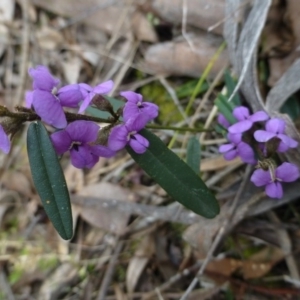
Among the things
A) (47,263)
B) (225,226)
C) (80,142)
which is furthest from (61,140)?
(47,263)

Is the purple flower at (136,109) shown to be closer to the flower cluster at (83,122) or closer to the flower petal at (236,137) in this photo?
the flower cluster at (83,122)

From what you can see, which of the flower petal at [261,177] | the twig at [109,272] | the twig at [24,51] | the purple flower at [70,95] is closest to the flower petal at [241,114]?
the flower petal at [261,177]

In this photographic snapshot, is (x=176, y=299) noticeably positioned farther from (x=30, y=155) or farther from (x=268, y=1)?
(x=268, y=1)

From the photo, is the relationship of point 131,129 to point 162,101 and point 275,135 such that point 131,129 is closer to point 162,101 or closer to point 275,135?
point 275,135

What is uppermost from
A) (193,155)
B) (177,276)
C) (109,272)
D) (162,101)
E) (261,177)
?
(261,177)

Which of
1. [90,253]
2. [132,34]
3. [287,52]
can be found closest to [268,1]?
[287,52]

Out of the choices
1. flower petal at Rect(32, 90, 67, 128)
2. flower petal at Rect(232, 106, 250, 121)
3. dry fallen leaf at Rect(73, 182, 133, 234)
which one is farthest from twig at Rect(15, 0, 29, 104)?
flower petal at Rect(32, 90, 67, 128)

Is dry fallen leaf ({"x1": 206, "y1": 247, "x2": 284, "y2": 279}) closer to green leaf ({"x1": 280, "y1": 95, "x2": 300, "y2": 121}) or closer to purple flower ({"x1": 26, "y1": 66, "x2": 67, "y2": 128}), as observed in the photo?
green leaf ({"x1": 280, "y1": 95, "x2": 300, "y2": 121})
